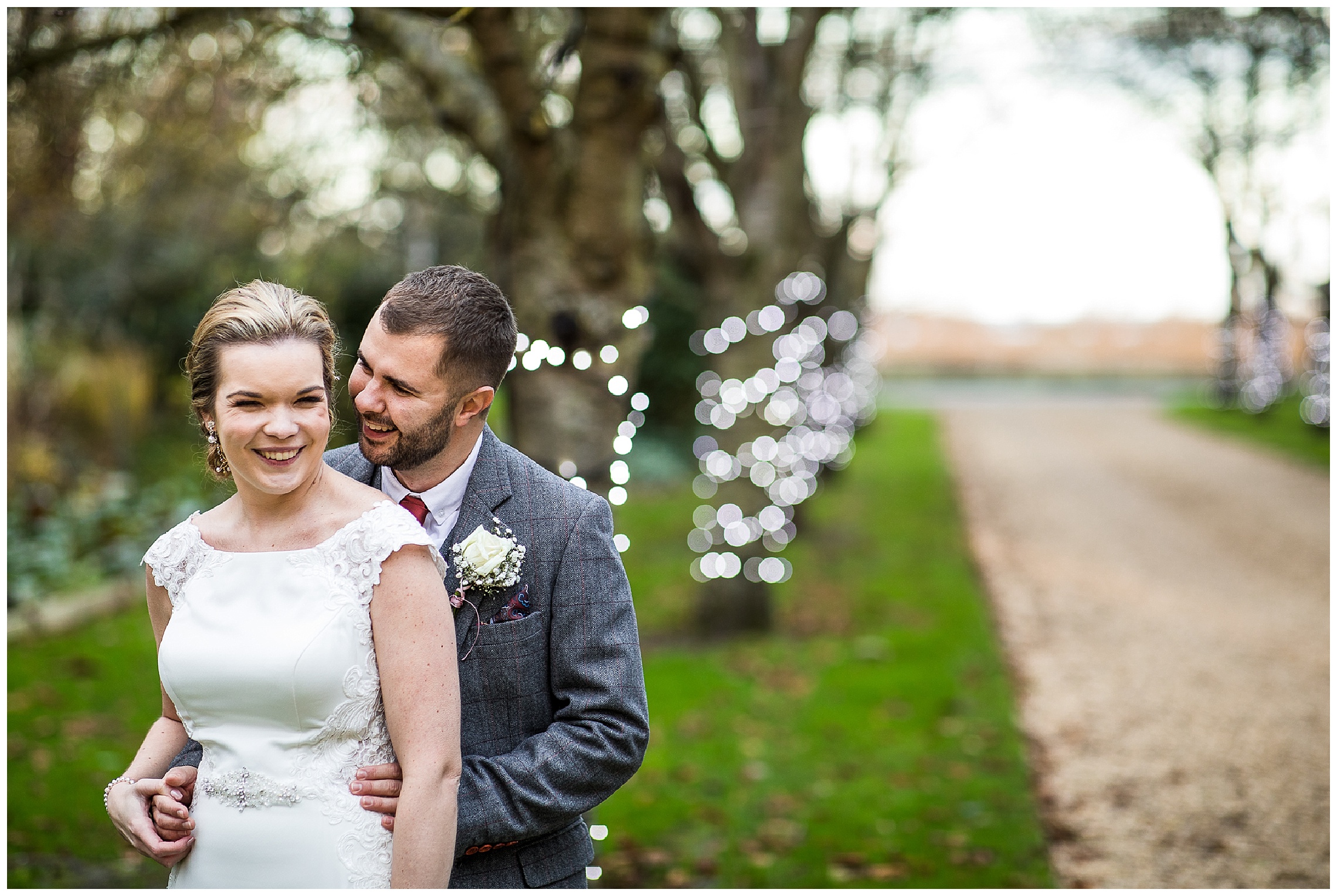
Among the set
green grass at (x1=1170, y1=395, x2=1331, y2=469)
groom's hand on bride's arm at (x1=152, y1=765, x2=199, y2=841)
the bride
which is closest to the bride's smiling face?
the bride

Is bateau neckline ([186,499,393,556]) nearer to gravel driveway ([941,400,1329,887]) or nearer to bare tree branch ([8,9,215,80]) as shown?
bare tree branch ([8,9,215,80])

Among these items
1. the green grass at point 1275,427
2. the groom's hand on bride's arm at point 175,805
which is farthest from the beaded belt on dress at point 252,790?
the green grass at point 1275,427

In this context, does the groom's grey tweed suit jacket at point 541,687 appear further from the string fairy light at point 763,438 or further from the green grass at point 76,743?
the string fairy light at point 763,438

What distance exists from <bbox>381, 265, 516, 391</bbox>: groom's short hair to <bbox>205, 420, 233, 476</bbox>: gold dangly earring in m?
0.39

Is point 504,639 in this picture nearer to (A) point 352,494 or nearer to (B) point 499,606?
(B) point 499,606

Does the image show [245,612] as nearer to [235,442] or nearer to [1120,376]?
[235,442]

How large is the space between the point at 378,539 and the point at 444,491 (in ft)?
0.86

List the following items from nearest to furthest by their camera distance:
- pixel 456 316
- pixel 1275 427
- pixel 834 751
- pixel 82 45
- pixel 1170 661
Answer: pixel 456 316 < pixel 82 45 < pixel 834 751 < pixel 1170 661 < pixel 1275 427

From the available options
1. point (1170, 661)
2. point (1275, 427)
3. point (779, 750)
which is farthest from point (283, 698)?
point (1275, 427)

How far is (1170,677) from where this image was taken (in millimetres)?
7621

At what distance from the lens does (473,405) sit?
2072 millimetres

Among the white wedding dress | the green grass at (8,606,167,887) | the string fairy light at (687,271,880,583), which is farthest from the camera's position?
the string fairy light at (687,271,880,583)

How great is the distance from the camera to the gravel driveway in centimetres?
501

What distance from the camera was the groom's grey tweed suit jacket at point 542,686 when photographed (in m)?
1.99
